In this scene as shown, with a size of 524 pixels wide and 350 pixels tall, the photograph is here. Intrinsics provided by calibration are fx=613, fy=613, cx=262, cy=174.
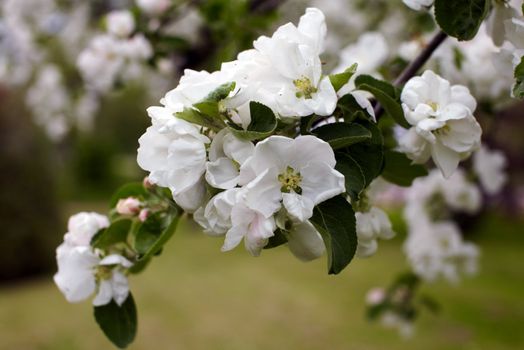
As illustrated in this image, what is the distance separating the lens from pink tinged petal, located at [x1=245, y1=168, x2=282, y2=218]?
28.6 inches

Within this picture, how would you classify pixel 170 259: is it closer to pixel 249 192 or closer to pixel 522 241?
pixel 522 241

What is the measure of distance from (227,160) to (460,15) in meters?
0.45

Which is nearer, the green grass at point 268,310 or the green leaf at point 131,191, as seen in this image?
the green leaf at point 131,191

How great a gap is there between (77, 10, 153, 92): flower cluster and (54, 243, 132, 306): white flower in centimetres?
122

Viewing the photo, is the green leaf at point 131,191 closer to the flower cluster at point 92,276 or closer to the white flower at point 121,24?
the flower cluster at point 92,276

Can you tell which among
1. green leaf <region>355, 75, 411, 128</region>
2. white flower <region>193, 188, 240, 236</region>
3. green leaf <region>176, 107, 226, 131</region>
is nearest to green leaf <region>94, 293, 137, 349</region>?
white flower <region>193, 188, 240, 236</region>

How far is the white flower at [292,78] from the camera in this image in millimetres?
797

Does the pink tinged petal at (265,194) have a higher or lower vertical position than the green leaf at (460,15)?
lower

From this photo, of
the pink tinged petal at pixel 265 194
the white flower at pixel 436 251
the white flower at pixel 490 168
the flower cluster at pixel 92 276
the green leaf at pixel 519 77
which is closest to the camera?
the pink tinged petal at pixel 265 194

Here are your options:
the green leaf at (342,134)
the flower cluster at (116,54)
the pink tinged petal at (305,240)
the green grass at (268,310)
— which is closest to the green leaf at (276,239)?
the pink tinged petal at (305,240)

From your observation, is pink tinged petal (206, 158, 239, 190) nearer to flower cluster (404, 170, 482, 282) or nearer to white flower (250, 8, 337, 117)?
white flower (250, 8, 337, 117)

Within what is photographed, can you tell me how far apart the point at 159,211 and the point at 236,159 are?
0.35m

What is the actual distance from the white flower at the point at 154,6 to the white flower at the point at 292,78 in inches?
55.4

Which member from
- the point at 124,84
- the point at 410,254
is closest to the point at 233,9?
the point at 124,84
